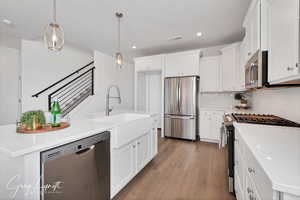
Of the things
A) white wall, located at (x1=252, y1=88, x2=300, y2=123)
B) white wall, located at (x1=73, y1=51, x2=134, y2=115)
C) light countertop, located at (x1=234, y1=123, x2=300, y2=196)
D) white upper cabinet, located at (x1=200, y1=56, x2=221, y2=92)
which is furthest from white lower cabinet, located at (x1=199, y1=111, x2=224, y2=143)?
white wall, located at (x1=73, y1=51, x2=134, y2=115)

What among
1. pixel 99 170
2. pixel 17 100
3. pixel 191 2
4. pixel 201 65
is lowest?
pixel 99 170

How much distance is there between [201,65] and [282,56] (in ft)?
10.0

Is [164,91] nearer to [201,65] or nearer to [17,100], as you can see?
[201,65]

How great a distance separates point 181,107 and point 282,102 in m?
2.28

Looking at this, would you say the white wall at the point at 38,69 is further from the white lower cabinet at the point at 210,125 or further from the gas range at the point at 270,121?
the gas range at the point at 270,121

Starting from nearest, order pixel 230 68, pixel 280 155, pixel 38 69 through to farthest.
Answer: pixel 280 155
pixel 230 68
pixel 38 69

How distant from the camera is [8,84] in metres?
3.78

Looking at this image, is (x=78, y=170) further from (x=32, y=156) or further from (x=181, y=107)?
(x=181, y=107)

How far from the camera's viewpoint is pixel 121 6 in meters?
2.21

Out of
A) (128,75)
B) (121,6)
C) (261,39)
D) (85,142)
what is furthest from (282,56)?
(128,75)

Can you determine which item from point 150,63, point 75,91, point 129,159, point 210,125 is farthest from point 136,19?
point 75,91

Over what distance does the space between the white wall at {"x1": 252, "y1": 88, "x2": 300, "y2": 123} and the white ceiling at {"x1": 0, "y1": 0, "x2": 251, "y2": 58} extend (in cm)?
145

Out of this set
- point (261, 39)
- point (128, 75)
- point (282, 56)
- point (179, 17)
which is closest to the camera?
point (282, 56)

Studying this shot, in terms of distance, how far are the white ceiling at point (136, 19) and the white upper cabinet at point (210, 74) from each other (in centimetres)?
49
